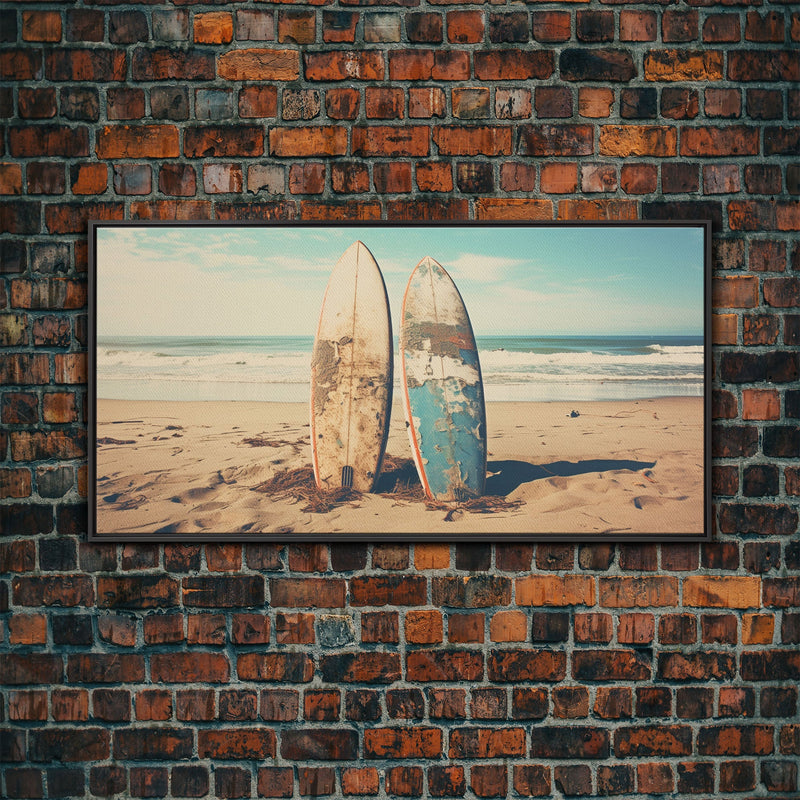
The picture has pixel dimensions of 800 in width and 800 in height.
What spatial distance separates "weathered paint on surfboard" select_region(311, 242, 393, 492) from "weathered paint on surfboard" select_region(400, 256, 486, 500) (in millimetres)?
95

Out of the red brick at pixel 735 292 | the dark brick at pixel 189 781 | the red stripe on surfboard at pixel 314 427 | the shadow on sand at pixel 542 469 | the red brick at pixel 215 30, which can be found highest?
the red brick at pixel 215 30

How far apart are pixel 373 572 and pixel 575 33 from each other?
160cm

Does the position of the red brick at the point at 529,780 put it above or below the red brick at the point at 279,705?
below

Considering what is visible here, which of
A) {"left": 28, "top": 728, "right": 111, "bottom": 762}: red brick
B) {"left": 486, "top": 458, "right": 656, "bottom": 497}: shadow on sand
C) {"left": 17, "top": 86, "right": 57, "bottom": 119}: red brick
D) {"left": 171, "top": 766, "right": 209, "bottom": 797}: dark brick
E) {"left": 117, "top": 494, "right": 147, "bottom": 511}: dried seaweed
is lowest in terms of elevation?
{"left": 171, "top": 766, "right": 209, "bottom": 797}: dark brick

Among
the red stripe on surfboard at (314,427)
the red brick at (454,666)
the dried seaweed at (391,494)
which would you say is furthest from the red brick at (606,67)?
the red brick at (454,666)

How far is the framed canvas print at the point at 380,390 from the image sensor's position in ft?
6.59

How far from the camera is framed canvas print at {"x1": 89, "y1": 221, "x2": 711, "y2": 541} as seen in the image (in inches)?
79.0

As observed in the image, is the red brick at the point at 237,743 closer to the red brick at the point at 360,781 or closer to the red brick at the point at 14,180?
the red brick at the point at 360,781

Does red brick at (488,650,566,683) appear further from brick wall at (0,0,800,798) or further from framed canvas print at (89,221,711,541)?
framed canvas print at (89,221,711,541)

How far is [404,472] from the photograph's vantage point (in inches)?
79.3

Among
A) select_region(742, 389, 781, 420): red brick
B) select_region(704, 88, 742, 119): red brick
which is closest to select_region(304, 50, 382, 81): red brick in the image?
select_region(704, 88, 742, 119): red brick

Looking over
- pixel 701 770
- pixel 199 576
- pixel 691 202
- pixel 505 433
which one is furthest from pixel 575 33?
pixel 701 770

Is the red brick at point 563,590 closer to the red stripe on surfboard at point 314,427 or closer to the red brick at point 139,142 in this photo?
the red stripe on surfboard at point 314,427

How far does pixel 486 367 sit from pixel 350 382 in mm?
377
